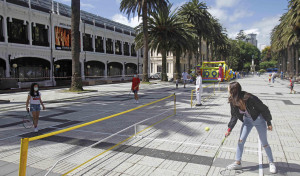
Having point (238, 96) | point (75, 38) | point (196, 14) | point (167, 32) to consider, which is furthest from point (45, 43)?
point (238, 96)

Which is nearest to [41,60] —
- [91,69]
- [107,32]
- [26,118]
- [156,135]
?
[91,69]

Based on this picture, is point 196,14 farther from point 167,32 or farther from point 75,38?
point 75,38

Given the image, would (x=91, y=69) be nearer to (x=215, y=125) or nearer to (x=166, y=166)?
(x=215, y=125)

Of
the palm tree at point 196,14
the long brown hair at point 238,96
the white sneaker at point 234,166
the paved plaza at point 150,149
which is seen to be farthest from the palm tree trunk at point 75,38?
the palm tree at point 196,14

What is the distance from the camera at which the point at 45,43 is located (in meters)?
27.7

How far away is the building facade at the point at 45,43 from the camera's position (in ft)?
77.8

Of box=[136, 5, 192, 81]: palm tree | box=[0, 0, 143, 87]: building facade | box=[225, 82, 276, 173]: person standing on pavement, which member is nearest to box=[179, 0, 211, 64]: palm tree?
box=[136, 5, 192, 81]: palm tree

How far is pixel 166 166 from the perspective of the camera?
450 centimetres

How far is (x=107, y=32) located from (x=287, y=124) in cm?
3572

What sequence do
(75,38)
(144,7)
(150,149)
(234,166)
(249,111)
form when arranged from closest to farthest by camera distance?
1. (249,111)
2. (234,166)
3. (150,149)
4. (75,38)
5. (144,7)

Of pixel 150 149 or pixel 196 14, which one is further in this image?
pixel 196 14

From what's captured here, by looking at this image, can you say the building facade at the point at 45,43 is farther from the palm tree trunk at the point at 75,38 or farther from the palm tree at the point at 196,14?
the palm tree at the point at 196,14

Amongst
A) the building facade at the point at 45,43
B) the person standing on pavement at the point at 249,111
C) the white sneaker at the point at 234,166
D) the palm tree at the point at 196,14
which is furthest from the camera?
the palm tree at the point at 196,14

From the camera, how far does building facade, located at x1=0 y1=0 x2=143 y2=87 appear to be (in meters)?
23.7
